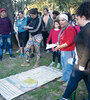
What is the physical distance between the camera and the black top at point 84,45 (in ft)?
5.64

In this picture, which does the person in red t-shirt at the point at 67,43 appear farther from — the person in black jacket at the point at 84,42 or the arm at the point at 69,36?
the person in black jacket at the point at 84,42

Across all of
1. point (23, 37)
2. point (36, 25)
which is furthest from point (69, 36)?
point (23, 37)

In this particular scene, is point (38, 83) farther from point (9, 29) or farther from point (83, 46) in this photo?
point (9, 29)

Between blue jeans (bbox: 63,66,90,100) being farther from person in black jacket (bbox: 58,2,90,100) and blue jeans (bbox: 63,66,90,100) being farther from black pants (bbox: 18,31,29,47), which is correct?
black pants (bbox: 18,31,29,47)

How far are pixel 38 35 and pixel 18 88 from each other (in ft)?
6.19

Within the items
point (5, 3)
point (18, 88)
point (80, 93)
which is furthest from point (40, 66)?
point (5, 3)

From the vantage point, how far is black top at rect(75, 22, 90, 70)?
5.64 ft

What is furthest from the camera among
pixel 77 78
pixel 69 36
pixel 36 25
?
pixel 36 25

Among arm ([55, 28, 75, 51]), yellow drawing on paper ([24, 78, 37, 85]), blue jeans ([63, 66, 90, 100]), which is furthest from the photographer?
yellow drawing on paper ([24, 78, 37, 85])

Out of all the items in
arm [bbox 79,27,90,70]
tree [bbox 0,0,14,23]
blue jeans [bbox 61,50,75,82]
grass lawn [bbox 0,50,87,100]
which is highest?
tree [bbox 0,0,14,23]

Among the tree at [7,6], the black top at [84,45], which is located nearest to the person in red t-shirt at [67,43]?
the black top at [84,45]

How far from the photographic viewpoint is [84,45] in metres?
1.79

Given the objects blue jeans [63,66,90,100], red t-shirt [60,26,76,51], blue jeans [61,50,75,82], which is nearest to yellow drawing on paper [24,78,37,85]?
blue jeans [61,50,75,82]

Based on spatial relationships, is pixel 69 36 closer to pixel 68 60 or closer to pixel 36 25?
pixel 68 60
